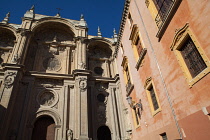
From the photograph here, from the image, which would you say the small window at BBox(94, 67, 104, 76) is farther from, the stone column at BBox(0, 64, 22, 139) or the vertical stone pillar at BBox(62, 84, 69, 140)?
the stone column at BBox(0, 64, 22, 139)

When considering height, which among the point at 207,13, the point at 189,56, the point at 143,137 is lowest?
the point at 143,137

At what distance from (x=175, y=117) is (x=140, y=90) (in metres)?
3.38

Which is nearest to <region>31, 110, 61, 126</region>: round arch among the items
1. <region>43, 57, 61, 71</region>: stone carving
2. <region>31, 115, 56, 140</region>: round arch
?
<region>31, 115, 56, 140</region>: round arch

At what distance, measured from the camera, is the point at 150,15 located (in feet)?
24.6

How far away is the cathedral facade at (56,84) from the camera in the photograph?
43.0 ft

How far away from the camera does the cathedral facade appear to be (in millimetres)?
13109

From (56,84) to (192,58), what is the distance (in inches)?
550

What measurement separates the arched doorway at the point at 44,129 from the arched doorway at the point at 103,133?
4.34 meters

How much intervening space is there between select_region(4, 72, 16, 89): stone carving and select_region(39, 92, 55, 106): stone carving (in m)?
2.95

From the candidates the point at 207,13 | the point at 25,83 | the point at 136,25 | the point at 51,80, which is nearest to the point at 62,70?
the point at 51,80

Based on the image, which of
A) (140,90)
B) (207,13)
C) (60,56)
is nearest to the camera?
(207,13)

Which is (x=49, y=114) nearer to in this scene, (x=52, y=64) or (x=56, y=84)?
(x=56, y=84)

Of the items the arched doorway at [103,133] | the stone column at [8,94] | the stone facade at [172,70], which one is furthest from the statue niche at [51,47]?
the stone facade at [172,70]

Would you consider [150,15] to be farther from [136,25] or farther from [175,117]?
[175,117]
